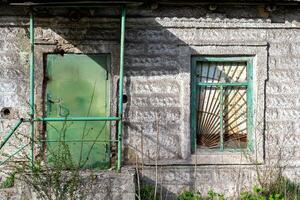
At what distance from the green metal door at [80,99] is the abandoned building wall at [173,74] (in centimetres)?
15

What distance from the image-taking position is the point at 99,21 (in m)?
6.87

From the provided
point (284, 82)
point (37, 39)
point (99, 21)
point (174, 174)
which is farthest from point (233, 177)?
point (37, 39)

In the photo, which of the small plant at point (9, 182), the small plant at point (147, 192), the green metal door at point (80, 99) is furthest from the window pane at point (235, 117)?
the small plant at point (9, 182)

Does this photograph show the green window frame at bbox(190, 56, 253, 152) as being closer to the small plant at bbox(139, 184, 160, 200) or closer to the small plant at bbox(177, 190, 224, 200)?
the small plant at bbox(177, 190, 224, 200)

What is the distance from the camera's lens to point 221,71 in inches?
281

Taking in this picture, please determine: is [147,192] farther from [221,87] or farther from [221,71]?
[221,71]

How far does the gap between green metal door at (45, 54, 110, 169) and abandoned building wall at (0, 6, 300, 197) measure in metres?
0.15

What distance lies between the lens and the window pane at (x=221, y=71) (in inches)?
280

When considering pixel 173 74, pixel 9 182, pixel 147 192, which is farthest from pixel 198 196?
pixel 9 182

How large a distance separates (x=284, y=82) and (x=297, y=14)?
3.31 feet

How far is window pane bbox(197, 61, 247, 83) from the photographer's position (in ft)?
23.4

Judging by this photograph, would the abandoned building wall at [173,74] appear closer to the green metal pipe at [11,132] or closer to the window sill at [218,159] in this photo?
the window sill at [218,159]

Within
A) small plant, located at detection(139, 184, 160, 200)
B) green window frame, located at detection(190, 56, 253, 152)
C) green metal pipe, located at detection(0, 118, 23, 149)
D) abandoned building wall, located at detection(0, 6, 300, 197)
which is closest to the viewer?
green metal pipe, located at detection(0, 118, 23, 149)

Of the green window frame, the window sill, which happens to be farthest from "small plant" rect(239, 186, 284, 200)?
the green window frame
